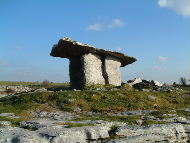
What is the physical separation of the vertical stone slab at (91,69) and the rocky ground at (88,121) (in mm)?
7248

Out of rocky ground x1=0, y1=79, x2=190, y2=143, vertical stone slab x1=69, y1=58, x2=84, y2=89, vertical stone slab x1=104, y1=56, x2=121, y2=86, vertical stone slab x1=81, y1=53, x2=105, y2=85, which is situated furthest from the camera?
vertical stone slab x1=104, y1=56, x2=121, y2=86

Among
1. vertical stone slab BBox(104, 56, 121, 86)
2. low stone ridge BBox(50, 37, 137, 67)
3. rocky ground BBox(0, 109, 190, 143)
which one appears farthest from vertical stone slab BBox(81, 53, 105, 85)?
rocky ground BBox(0, 109, 190, 143)

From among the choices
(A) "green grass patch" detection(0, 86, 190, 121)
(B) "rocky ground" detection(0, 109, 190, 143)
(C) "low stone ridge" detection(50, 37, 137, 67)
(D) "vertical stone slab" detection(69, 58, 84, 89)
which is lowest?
(B) "rocky ground" detection(0, 109, 190, 143)

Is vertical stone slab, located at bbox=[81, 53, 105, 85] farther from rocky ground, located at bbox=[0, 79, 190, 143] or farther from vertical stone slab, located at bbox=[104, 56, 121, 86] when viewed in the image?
rocky ground, located at bbox=[0, 79, 190, 143]

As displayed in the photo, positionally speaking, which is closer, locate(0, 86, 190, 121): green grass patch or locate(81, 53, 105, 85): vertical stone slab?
locate(0, 86, 190, 121): green grass patch

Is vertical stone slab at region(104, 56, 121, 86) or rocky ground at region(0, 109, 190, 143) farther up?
vertical stone slab at region(104, 56, 121, 86)

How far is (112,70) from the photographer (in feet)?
115

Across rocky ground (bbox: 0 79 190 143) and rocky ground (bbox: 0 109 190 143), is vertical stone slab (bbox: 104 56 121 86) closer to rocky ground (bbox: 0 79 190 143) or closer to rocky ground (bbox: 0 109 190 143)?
rocky ground (bbox: 0 79 190 143)

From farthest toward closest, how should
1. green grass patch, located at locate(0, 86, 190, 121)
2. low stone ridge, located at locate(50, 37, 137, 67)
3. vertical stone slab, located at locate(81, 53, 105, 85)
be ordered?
vertical stone slab, located at locate(81, 53, 105, 85), low stone ridge, located at locate(50, 37, 137, 67), green grass patch, located at locate(0, 86, 190, 121)

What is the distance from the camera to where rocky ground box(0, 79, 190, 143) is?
42.5ft

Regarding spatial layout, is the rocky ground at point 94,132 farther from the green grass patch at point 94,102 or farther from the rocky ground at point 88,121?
the green grass patch at point 94,102

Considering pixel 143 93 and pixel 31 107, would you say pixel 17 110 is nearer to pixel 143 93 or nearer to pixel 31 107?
pixel 31 107

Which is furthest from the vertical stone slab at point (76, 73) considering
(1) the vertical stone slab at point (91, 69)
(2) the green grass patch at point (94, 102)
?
(2) the green grass patch at point (94, 102)

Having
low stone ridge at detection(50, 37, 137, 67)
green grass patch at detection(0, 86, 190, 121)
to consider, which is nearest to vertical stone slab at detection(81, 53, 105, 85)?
low stone ridge at detection(50, 37, 137, 67)
